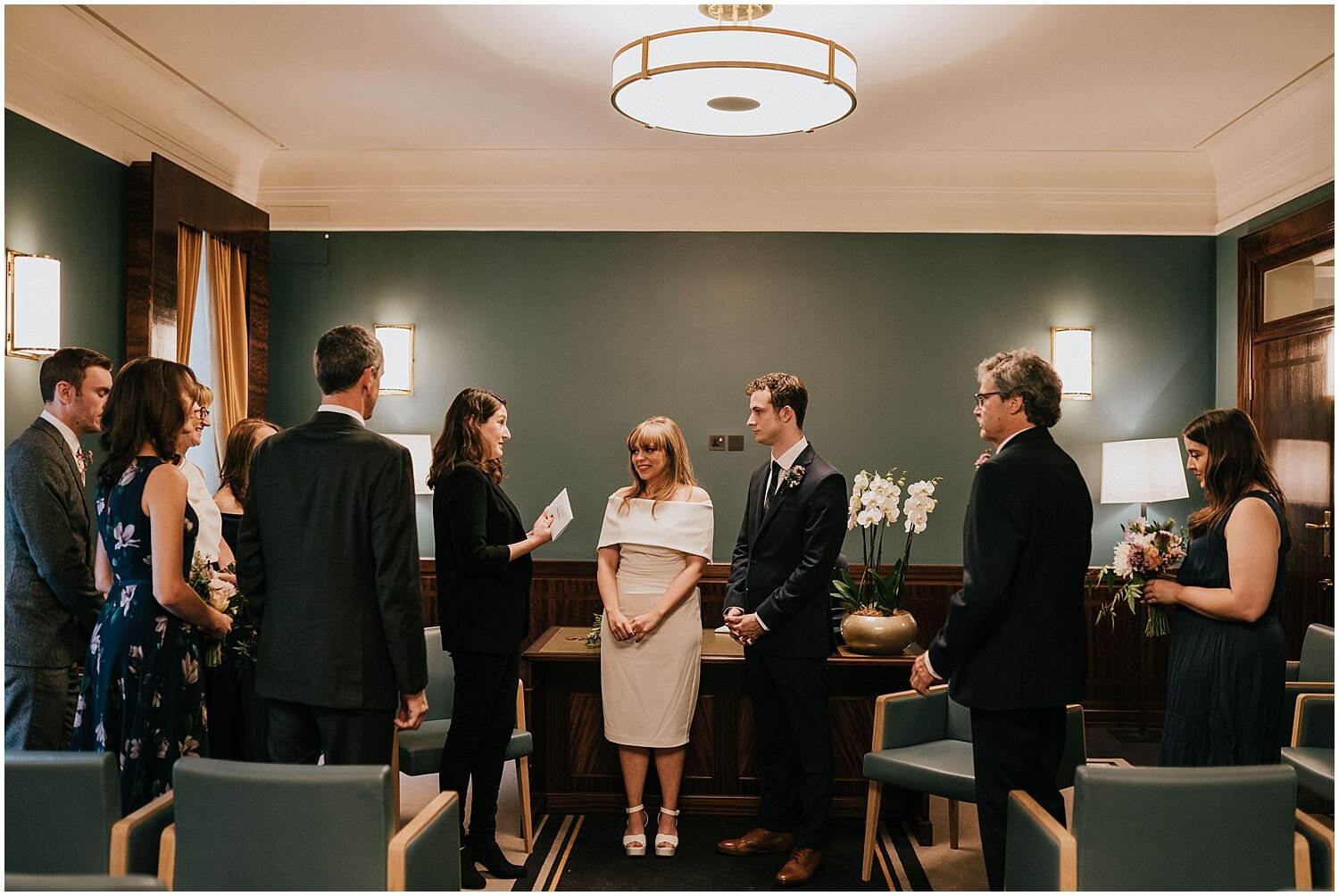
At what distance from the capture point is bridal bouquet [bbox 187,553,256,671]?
2.92 m

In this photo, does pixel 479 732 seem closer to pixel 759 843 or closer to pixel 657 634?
pixel 657 634

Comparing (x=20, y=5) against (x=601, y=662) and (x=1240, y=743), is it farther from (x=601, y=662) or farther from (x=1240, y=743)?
(x=1240, y=743)

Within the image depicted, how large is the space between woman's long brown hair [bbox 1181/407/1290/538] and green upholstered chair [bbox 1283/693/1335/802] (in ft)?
3.07

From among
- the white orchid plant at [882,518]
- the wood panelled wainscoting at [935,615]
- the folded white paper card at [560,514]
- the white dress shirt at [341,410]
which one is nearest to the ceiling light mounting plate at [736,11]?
the white orchid plant at [882,518]

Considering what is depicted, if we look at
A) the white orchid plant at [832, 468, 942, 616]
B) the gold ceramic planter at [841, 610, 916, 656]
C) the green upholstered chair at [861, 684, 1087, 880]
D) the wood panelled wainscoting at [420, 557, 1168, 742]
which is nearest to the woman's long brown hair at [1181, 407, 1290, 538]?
the green upholstered chair at [861, 684, 1087, 880]

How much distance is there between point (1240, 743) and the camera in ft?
9.73

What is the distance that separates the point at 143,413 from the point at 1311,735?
3.97 m

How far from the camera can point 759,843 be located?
3.67 metres

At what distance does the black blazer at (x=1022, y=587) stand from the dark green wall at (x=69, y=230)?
3587 millimetres

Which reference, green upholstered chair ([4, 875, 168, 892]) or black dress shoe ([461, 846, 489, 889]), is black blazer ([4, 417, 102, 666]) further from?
green upholstered chair ([4, 875, 168, 892])

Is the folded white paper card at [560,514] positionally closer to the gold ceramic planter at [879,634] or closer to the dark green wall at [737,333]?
the gold ceramic planter at [879,634]

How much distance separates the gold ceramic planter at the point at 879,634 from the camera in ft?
13.1

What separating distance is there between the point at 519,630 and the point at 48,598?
1453mm

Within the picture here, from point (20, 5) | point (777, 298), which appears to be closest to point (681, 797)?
point (777, 298)
